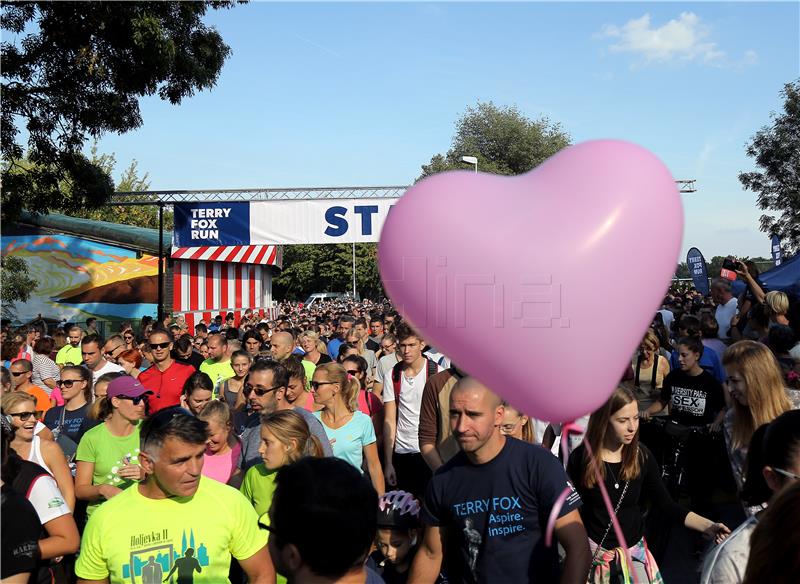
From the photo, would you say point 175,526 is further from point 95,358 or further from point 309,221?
point 309,221

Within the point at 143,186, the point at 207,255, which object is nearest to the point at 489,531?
the point at 207,255

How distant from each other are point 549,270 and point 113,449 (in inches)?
130

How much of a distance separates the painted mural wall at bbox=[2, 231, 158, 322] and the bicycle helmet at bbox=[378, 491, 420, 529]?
20.4m

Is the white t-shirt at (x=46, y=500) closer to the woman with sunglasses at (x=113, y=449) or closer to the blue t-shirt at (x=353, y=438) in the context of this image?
the woman with sunglasses at (x=113, y=449)

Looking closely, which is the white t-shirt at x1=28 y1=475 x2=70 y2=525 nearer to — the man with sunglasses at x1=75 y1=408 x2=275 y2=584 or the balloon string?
the man with sunglasses at x1=75 y1=408 x2=275 y2=584

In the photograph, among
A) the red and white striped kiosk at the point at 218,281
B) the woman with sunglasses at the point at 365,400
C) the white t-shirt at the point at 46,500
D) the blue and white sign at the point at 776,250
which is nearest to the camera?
the white t-shirt at the point at 46,500

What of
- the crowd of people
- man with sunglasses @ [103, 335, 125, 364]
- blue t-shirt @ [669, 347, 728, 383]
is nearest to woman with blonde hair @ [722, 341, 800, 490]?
the crowd of people

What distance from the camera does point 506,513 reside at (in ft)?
9.20

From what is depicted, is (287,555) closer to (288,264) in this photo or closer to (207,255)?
(207,255)

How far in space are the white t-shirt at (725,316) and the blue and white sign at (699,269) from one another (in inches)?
193

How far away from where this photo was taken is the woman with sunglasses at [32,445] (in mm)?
4180

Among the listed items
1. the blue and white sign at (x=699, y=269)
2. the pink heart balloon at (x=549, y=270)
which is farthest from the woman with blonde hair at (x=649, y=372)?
the blue and white sign at (x=699, y=269)

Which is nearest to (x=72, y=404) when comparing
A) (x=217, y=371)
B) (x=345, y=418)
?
(x=217, y=371)

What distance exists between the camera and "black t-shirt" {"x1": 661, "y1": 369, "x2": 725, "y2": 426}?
567 centimetres
